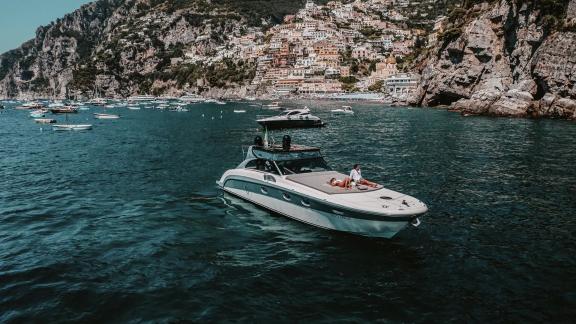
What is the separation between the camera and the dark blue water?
11.8m

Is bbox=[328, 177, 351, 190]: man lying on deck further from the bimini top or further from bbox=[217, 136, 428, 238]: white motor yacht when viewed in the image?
the bimini top

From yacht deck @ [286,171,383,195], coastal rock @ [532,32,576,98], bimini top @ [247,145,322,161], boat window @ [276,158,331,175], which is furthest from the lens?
coastal rock @ [532,32,576,98]

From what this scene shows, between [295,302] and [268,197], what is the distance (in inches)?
335

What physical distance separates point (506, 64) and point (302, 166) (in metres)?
92.0

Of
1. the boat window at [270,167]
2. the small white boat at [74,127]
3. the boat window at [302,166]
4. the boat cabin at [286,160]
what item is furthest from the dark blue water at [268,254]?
the small white boat at [74,127]

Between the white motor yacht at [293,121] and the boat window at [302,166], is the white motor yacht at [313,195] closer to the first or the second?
the boat window at [302,166]

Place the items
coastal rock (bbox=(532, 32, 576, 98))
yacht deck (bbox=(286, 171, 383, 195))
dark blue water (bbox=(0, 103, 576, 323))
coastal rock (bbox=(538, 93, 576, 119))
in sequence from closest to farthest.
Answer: dark blue water (bbox=(0, 103, 576, 323)) → yacht deck (bbox=(286, 171, 383, 195)) → coastal rock (bbox=(538, 93, 576, 119)) → coastal rock (bbox=(532, 32, 576, 98))

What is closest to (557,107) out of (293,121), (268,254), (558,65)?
(558,65)

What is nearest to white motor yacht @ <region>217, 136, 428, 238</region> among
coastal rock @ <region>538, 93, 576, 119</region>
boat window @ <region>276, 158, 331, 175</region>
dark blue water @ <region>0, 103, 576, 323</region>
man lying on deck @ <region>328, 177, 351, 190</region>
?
boat window @ <region>276, 158, 331, 175</region>

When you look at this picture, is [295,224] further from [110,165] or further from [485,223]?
[110,165]

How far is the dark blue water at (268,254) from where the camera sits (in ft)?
38.6

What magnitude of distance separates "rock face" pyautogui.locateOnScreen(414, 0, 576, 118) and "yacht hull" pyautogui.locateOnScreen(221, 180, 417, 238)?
72459 mm

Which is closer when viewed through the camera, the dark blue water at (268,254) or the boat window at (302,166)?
the dark blue water at (268,254)

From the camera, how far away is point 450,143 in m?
46.0
